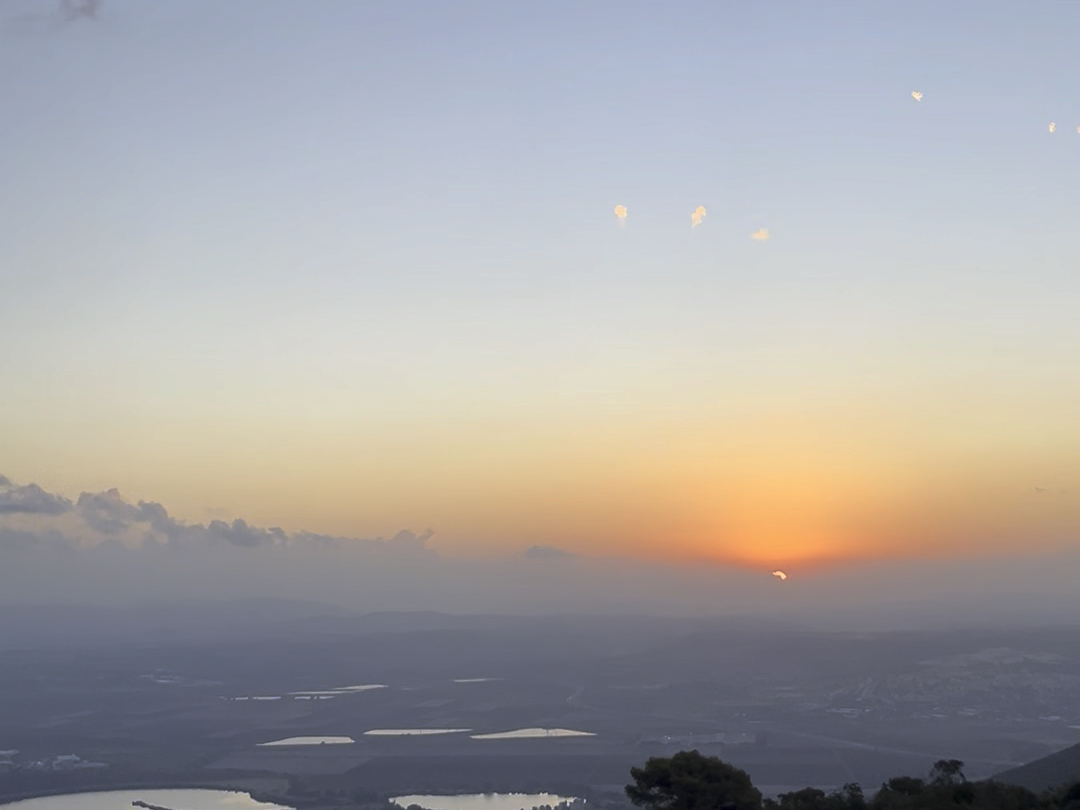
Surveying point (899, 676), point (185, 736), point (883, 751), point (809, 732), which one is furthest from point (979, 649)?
point (185, 736)

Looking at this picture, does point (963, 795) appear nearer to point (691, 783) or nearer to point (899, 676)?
point (691, 783)

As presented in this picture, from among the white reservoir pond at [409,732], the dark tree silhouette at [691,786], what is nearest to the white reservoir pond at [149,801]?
the white reservoir pond at [409,732]

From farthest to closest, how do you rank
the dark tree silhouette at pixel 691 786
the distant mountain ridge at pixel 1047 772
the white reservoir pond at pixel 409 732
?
the white reservoir pond at pixel 409 732, the distant mountain ridge at pixel 1047 772, the dark tree silhouette at pixel 691 786

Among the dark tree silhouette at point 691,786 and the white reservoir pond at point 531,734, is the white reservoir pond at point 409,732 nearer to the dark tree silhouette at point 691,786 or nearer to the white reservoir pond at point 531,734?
Answer: the white reservoir pond at point 531,734

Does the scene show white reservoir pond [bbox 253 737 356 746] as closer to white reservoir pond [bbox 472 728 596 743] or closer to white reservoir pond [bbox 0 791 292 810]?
white reservoir pond [bbox 472 728 596 743]

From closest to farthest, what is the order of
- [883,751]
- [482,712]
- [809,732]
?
[883,751] < [809,732] < [482,712]

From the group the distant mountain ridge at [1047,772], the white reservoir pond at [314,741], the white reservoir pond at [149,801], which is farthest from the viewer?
the white reservoir pond at [314,741]

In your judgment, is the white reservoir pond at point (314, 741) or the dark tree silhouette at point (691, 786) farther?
the white reservoir pond at point (314, 741)
